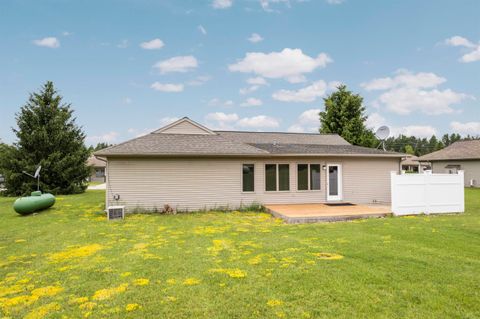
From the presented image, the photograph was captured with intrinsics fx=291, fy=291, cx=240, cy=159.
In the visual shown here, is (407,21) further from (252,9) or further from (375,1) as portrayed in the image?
(252,9)

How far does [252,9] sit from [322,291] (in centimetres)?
1609

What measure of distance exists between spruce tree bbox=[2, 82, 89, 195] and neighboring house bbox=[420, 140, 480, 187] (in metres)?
31.7

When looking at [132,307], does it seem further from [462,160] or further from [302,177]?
[462,160]

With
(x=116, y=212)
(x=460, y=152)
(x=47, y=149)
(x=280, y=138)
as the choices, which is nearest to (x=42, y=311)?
(x=116, y=212)

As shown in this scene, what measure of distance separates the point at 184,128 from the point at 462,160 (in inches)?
1027

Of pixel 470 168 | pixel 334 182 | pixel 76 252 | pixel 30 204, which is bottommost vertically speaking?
pixel 76 252

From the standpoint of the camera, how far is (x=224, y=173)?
12008 millimetres

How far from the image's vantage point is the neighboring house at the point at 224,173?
11.3 meters

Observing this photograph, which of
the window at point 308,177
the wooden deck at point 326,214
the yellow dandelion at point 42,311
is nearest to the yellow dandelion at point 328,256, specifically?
the wooden deck at point 326,214

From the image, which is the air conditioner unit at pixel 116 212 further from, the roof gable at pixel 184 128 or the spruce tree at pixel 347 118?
the spruce tree at pixel 347 118

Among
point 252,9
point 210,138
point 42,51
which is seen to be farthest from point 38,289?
point 42,51

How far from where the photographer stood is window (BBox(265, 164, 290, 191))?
40.7 ft

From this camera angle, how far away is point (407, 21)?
15.4 meters

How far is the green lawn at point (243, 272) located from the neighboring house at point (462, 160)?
71.1 feet
